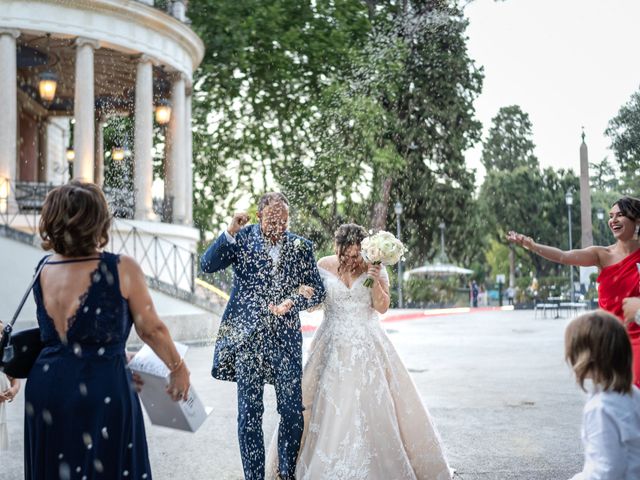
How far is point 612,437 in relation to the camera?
10.1ft

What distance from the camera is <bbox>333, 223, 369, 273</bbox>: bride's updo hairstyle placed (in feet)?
21.5

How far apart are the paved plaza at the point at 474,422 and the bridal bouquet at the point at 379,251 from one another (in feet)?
5.51

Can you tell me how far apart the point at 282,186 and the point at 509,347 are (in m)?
14.2

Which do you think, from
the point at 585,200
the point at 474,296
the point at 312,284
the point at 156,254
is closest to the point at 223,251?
the point at 312,284

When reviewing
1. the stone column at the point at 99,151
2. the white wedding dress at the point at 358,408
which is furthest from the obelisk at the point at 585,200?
the white wedding dress at the point at 358,408

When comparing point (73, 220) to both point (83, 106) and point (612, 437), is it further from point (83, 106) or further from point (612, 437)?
point (83, 106)

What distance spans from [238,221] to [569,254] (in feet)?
7.67

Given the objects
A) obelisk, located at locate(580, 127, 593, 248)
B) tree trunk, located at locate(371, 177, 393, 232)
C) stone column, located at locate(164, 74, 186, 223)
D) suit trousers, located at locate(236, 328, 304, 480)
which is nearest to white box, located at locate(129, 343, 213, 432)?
suit trousers, located at locate(236, 328, 304, 480)

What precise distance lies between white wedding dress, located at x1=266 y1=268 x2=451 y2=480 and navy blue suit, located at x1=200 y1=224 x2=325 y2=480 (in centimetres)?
25

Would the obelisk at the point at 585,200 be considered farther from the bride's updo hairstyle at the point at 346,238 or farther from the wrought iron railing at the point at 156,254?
the bride's updo hairstyle at the point at 346,238

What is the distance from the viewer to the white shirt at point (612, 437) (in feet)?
10.0

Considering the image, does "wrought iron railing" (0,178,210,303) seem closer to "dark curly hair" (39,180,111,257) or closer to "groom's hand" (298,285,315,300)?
"groom's hand" (298,285,315,300)

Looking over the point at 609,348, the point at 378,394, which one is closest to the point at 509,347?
the point at 378,394

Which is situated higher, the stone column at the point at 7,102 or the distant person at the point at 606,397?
the stone column at the point at 7,102
